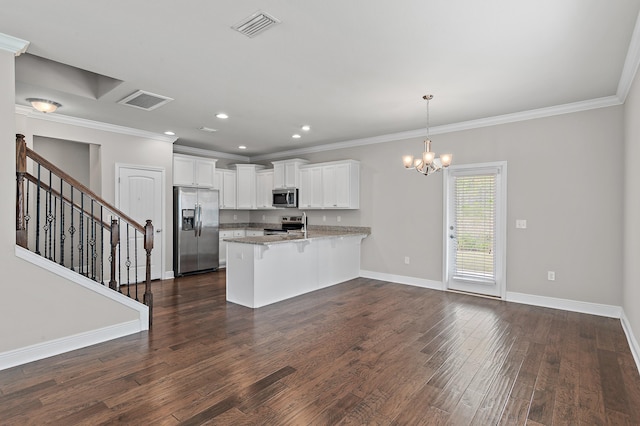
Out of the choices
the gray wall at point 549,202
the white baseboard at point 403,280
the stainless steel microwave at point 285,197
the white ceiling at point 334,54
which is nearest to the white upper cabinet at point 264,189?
the stainless steel microwave at point 285,197

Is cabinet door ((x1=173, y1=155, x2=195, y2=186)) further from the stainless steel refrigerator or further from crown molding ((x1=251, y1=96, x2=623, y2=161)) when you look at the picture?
crown molding ((x1=251, y1=96, x2=623, y2=161))

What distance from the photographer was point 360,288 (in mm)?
5684

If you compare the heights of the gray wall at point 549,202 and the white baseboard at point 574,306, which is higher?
the gray wall at point 549,202

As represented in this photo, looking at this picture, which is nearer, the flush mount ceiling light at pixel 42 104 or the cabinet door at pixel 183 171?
the flush mount ceiling light at pixel 42 104

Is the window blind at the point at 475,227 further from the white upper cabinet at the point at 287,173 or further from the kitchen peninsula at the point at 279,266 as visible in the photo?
the white upper cabinet at the point at 287,173

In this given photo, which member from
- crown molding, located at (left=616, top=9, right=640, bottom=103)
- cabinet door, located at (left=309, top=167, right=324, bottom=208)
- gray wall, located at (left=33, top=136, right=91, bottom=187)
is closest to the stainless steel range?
cabinet door, located at (left=309, top=167, right=324, bottom=208)

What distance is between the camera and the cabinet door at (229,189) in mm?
7699

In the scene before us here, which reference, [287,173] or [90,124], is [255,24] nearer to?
[90,124]

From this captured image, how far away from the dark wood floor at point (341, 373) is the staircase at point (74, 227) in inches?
37.1

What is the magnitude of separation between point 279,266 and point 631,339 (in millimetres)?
4037

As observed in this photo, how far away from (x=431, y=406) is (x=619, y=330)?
296 centimetres

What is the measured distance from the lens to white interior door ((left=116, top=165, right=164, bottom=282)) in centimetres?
575

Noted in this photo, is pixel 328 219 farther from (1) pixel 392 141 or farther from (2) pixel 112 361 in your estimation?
(2) pixel 112 361

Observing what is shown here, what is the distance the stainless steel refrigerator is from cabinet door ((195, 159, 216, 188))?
16cm
